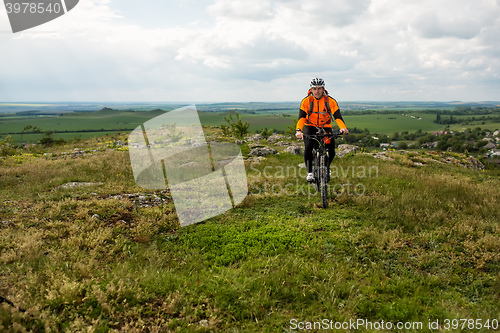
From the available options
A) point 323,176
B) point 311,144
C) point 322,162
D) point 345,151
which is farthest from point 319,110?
point 345,151

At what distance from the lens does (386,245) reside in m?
5.94

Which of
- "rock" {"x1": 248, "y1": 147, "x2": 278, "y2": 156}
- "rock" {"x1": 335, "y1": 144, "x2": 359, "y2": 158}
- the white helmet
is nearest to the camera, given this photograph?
the white helmet

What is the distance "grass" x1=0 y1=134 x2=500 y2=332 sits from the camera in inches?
148

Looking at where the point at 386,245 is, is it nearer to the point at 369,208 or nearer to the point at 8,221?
the point at 369,208

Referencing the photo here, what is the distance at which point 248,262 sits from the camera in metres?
5.16

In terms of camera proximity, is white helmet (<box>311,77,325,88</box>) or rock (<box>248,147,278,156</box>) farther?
rock (<box>248,147,278,156</box>)

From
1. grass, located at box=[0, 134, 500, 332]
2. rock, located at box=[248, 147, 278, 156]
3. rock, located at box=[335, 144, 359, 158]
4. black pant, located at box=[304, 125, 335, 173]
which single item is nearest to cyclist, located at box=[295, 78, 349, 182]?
black pant, located at box=[304, 125, 335, 173]

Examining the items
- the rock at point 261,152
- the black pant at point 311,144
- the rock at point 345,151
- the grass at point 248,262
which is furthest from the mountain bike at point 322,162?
the rock at point 261,152

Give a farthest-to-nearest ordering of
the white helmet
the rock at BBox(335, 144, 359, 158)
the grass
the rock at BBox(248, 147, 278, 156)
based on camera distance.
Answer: the rock at BBox(248, 147, 278, 156)
the rock at BBox(335, 144, 359, 158)
the white helmet
the grass

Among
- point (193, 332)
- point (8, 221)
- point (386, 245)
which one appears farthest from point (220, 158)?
point (193, 332)

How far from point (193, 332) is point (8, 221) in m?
6.27

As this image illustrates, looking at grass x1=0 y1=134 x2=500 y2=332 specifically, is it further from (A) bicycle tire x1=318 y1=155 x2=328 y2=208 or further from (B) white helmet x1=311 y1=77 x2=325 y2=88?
(B) white helmet x1=311 y1=77 x2=325 y2=88

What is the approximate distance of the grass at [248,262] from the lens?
3.77 metres

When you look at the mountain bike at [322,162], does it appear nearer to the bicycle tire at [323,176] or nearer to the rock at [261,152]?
the bicycle tire at [323,176]
